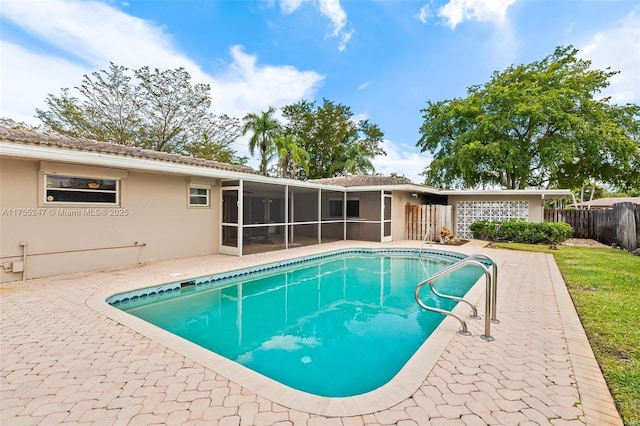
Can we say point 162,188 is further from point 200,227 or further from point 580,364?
point 580,364

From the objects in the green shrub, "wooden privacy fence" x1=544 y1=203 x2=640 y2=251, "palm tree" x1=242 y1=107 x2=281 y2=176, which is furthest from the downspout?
"wooden privacy fence" x1=544 y1=203 x2=640 y2=251

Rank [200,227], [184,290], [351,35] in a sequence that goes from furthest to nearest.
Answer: [351,35] → [200,227] → [184,290]

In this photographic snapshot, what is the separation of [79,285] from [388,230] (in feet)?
39.8

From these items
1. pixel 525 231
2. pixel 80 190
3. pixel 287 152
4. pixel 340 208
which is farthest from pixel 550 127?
pixel 80 190

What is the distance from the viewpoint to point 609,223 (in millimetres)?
14148

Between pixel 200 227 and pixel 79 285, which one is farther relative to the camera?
pixel 200 227

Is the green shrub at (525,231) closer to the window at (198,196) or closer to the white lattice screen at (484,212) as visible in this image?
the white lattice screen at (484,212)

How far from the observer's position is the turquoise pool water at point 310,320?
392 cm

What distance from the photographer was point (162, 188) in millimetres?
9219

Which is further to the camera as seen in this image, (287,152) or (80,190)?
(287,152)

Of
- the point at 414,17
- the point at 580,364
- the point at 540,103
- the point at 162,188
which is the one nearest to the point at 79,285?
the point at 162,188

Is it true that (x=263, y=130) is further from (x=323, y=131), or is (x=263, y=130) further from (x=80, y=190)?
(x=80, y=190)

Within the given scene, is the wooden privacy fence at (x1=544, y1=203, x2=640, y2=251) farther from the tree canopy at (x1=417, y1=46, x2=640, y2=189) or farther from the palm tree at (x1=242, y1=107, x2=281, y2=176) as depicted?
the palm tree at (x1=242, y1=107, x2=281, y2=176)

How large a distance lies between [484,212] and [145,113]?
79.5 ft
